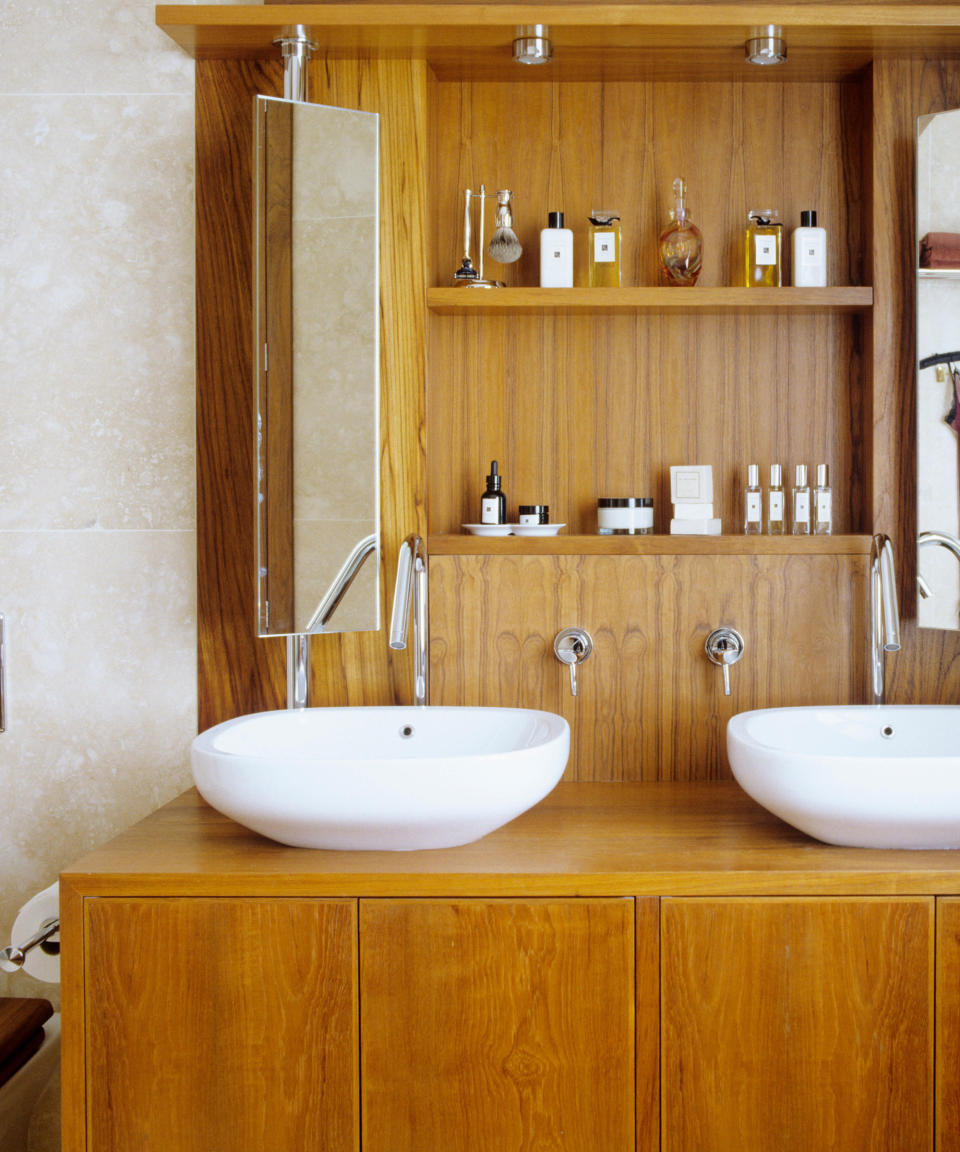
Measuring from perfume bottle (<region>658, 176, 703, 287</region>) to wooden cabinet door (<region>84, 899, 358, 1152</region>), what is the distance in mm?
1194

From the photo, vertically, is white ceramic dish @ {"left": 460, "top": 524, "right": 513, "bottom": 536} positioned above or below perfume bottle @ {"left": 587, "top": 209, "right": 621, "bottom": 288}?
below

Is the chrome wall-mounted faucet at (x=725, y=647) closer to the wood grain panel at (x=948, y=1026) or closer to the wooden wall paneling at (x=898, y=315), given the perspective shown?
the wooden wall paneling at (x=898, y=315)

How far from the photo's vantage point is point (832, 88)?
73.0 inches

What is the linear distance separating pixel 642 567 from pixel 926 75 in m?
0.99

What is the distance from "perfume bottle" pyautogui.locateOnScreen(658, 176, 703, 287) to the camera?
5.92 feet

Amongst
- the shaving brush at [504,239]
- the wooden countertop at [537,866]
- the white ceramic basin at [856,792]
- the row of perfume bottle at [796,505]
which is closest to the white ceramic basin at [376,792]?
the wooden countertop at [537,866]

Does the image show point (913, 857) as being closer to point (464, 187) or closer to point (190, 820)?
point (190, 820)

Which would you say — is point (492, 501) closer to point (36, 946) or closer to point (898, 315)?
point (898, 315)

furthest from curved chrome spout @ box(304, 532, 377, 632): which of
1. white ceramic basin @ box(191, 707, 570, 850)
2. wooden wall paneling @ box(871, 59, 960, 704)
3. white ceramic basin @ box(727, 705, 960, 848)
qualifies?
wooden wall paneling @ box(871, 59, 960, 704)

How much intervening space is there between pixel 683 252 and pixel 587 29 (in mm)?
393

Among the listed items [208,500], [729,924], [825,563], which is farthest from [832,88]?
[729,924]

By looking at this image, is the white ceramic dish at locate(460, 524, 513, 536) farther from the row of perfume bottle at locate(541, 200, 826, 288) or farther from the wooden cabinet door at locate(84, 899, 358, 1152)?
the wooden cabinet door at locate(84, 899, 358, 1152)

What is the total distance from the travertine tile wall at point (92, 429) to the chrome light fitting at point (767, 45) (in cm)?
96

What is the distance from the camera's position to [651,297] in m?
1.74
